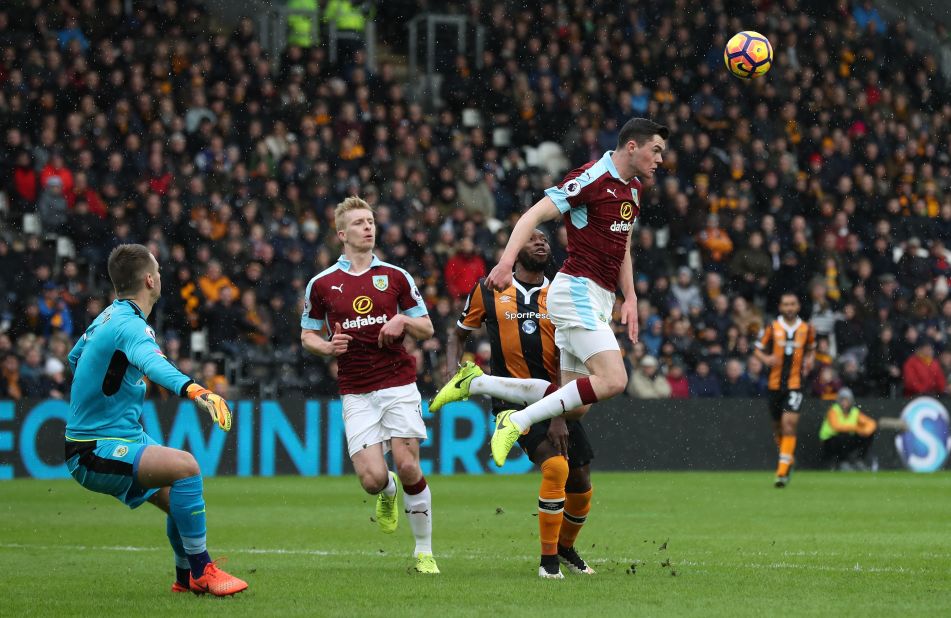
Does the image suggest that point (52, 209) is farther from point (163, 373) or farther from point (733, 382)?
point (163, 373)

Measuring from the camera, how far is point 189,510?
7.61 meters

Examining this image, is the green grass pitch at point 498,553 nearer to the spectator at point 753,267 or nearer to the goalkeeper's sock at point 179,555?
the goalkeeper's sock at point 179,555

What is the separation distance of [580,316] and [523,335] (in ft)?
2.98

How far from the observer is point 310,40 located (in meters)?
26.0

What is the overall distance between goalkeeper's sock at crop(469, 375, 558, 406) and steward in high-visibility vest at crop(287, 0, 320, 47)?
57.6 ft

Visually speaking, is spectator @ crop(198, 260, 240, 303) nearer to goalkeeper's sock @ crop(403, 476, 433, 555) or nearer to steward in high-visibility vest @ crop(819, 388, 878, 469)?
steward in high-visibility vest @ crop(819, 388, 878, 469)

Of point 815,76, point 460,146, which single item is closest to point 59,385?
point 460,146

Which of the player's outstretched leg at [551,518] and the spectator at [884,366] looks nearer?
the player's outstretched leg at [551,518]

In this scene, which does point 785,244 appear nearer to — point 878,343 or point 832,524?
point 878,343

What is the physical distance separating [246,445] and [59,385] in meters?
2.55

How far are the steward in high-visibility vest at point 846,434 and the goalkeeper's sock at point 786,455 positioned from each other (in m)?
3.26

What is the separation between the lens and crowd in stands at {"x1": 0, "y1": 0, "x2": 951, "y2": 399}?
798 inches

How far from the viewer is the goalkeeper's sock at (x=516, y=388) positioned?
925cm

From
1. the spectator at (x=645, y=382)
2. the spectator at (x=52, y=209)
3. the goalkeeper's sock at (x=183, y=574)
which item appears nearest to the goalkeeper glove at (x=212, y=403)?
the goalkeeper's sock at (x=183, y=574)
